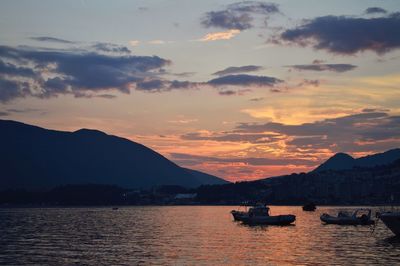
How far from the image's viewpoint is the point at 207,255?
211ft

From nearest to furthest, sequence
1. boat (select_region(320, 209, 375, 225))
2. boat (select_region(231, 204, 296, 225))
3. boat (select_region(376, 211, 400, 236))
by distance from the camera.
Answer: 1. boat (select_region(376, 211, 400, 236))
2. boat (select_region(231, 204, 296, 225))
3. boat (select_region(320, 209, 375, 225))

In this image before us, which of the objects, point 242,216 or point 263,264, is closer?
point 263,264

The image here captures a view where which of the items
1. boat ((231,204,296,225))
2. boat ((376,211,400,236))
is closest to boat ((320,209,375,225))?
boat ((231,204,296,225))

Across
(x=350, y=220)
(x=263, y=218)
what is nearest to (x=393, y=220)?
(x=263, y=218)

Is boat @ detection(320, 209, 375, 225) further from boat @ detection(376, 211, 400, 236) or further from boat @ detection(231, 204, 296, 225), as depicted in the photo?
boat @ detection(376, 211, 400, 236)

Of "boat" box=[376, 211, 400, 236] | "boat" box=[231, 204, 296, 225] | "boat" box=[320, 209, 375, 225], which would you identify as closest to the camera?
"boat" box=[376, 211, 400, 236]

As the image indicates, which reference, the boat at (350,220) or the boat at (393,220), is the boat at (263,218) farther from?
the boat at (393,220)

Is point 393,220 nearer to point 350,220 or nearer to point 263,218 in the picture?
point 263,218

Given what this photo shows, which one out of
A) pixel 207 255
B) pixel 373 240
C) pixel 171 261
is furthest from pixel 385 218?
pixel 171 261

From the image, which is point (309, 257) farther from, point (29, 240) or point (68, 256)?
point (29, 240)

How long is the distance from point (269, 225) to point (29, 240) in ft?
214

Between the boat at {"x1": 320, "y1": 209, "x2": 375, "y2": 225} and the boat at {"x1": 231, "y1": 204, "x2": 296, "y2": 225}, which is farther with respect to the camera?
the boat at {"x1": 320, "y1": 209, "x2": 375, "y2": 225}

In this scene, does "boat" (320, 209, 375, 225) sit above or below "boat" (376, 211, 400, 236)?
below

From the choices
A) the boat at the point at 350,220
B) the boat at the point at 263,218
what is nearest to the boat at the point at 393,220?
the boat at the point at 263,218
